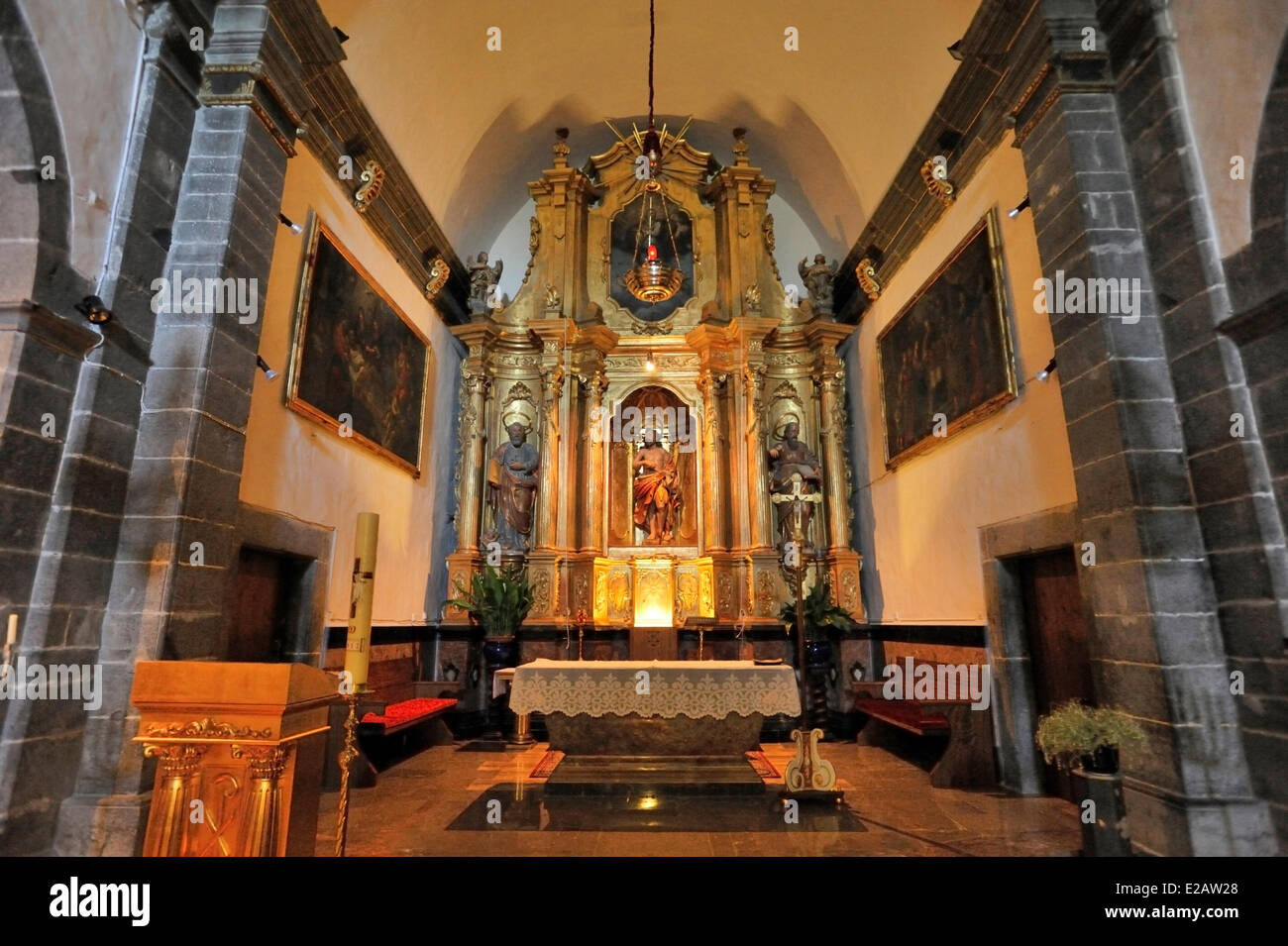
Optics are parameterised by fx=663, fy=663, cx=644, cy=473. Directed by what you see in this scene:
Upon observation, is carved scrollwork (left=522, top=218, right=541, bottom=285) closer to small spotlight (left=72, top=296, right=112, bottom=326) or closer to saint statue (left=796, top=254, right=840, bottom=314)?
saint statue (left=796, top=254, right=840, bottom=314)

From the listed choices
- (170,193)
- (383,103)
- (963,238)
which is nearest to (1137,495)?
(963,238)

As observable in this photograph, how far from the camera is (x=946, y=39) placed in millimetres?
6016

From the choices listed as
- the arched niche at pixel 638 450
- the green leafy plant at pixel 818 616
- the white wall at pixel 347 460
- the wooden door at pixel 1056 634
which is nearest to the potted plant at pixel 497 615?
the white wall at pixel 347 460

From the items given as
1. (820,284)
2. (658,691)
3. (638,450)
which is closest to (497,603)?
(658,691)

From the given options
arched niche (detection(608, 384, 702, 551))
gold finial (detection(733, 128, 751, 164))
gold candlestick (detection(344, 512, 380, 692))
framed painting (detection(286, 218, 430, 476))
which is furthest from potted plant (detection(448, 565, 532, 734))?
gold finial (detection(733, 128, 751, 164))

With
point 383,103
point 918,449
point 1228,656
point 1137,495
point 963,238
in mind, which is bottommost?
point 1228,656

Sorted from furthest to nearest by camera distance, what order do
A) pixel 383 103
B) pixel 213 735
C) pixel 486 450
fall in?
1. pixel 486 450
2. pixel 383 103
3. pixel 213 735

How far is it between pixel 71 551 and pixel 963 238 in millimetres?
7021

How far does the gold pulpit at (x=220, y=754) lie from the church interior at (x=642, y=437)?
0.02 m

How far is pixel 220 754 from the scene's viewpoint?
2.37 metres

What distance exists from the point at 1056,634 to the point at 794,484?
4.19 m

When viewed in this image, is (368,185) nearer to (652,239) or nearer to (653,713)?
(652,239)

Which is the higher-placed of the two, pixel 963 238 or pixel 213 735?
pixel 963 238

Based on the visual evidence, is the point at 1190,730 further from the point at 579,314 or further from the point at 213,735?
the point at 579,314
